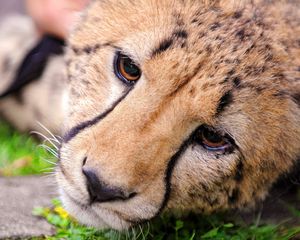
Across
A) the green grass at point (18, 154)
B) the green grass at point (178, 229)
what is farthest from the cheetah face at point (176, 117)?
the green grass at point (18, 154)

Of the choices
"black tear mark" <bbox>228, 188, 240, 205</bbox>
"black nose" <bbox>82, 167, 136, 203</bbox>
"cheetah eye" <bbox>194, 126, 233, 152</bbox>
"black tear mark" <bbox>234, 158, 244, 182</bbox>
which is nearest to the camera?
"black nose" <bbox>82, 167, 136, 203</bbox>

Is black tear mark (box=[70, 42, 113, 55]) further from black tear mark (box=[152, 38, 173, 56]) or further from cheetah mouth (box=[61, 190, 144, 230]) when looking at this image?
cheetah mouth (box=[61, 190, 144, 230])

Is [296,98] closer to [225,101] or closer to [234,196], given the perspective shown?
[225,101]

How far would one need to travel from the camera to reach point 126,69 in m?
2.67

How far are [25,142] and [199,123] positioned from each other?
224 cm

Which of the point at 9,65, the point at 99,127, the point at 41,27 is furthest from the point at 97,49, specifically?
the point at 41,27

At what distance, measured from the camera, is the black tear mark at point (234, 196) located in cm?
279

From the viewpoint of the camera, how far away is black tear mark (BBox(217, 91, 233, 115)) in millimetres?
2514

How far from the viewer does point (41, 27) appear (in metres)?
5.03

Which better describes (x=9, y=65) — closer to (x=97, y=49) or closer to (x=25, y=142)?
(x=25, y=142)

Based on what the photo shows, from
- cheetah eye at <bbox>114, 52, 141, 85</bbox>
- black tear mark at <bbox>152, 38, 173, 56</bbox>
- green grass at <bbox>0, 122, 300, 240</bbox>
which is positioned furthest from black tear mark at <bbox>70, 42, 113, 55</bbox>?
green grass at <bbox>0, 122, 300, 240</bbox>

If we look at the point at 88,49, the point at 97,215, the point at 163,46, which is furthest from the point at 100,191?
the point at 88,49

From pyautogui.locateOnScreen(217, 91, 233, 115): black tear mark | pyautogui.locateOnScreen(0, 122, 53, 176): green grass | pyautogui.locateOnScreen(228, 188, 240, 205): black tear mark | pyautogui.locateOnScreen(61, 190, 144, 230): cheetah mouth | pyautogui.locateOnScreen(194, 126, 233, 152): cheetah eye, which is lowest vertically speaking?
pyautogui.locateOnScreen(0, 122, 53, 176): green grass

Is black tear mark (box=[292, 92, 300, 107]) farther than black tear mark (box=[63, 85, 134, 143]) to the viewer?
Yes
